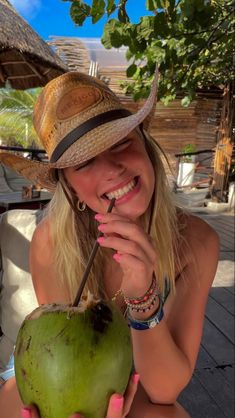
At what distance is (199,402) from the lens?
173cm

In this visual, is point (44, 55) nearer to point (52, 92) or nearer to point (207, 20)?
point (207, 20)

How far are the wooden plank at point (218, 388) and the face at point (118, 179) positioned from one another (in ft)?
3.67

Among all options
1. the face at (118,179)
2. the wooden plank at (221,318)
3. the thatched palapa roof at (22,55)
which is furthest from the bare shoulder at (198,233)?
the thatched palapa roof at (22,55)

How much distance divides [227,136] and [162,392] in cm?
597

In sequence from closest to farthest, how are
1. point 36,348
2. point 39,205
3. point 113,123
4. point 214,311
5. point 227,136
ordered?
point 36,348 < point 113,123 < point 214,311 < point 39,205 < point 227,136

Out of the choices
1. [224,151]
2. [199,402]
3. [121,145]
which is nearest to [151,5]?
[121,145]

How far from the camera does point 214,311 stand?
8.65ft

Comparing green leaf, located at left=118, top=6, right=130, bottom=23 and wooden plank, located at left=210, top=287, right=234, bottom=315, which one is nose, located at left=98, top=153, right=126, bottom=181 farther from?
wooden plank, located at left=210, top=287, right=234, bottom=315

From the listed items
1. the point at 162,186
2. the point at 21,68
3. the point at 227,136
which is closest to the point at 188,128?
the point at 227,136

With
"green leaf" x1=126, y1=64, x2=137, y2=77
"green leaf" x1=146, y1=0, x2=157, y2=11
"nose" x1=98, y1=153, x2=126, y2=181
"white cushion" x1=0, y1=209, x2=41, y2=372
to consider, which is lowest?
"white cushion" x1=0, y1=209, x2=41, y2=372

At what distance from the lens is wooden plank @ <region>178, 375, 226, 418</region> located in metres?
1.66

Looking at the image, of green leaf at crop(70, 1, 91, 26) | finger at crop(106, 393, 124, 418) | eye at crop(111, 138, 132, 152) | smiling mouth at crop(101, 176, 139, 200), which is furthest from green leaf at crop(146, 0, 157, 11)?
finger at crop(106, 393, 124, 418)

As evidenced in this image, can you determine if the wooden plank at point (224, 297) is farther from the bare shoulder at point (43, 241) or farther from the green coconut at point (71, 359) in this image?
the green coconut at point (71, 359)

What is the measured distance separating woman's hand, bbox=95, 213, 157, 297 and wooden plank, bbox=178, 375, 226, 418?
109 cm
